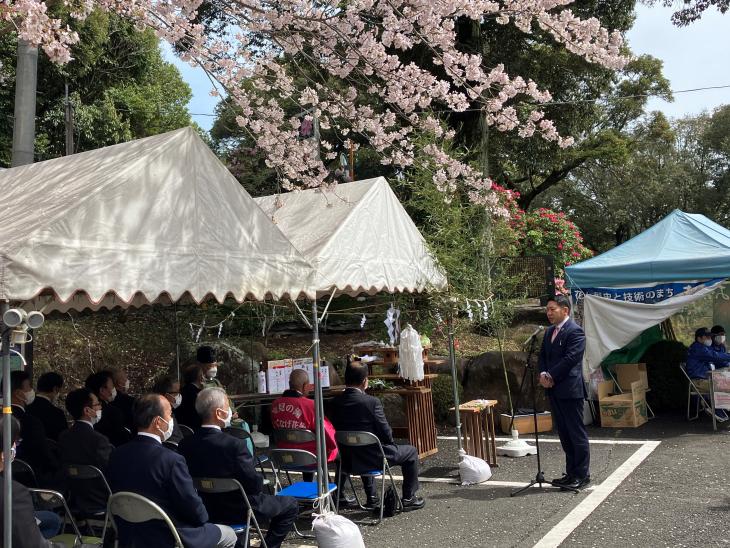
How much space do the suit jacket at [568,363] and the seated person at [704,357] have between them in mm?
4327

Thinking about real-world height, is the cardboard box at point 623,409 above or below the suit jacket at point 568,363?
below

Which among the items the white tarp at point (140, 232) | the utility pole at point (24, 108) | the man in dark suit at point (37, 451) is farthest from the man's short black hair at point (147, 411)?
the utility pole at point (24, 108)

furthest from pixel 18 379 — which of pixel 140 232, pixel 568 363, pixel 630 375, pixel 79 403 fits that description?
pixel 630 375

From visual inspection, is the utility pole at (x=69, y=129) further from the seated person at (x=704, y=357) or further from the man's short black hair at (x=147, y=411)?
the man's short black hair at (x=147, y=411)

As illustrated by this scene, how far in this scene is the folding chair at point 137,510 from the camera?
357 cm

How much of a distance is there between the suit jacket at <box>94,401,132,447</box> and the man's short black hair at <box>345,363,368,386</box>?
189 cm

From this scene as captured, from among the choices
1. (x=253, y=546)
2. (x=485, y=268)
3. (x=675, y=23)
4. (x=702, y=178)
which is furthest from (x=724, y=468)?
(x=702, y=178)

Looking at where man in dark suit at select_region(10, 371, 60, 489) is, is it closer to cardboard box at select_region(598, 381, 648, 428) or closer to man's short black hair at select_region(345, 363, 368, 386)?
man's short black hair at select_region(345, 363, 368, 386)

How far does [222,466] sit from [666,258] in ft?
25.4

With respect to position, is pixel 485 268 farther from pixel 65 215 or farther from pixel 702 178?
pixel 702 178

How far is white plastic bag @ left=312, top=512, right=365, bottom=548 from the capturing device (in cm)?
481

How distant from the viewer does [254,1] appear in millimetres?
6602

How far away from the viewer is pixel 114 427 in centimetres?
591

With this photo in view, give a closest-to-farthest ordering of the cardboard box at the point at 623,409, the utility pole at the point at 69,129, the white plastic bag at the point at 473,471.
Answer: the white plastic bag at the point at 473,471, the cardboard box at the point at 623,409, the utility pole at the point at 69,129
